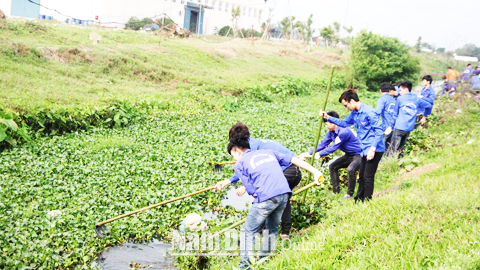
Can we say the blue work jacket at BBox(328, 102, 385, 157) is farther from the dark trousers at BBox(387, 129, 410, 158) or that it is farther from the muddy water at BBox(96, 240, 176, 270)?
the muddy water at BBox(96, 240, 176, 270)

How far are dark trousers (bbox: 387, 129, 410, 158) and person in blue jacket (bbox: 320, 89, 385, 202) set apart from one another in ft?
7.59

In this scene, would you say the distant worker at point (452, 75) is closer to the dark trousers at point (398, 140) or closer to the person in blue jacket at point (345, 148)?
the dark trousers at point (398, 140)

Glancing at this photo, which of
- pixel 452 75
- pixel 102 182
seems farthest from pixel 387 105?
pixel 452 75

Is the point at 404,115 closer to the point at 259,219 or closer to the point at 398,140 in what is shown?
the point at 398,140

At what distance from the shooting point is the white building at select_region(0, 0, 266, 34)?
31666mm

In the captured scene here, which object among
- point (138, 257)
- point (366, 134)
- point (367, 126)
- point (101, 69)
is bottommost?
point (138, 257)

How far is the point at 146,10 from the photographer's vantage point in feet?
119

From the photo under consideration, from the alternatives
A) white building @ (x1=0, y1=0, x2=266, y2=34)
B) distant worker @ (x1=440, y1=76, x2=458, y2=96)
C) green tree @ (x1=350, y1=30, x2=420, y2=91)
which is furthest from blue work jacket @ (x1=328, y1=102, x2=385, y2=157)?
white building @ (x1=0, y1=0, x2=266, y2=34)

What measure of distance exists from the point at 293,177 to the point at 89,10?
33583 mm

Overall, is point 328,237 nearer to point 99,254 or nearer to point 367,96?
point 99,254

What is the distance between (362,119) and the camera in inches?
210

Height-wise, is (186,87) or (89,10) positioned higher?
(89,10)

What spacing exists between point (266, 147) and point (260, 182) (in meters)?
1.08

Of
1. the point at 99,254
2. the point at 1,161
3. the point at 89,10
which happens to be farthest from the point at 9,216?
the point at 89,10
